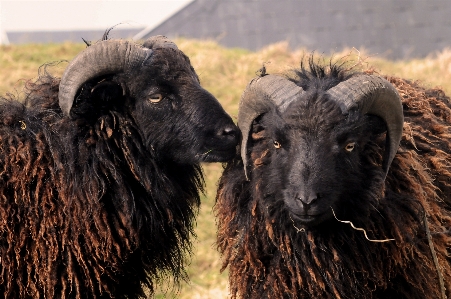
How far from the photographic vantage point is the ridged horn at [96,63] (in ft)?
15.5

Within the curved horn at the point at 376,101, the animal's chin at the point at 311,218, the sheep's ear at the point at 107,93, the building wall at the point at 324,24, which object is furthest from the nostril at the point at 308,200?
the building wall at the point at 324,24

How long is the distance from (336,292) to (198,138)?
1.43 m

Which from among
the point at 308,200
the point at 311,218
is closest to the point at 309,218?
the point at 311,218

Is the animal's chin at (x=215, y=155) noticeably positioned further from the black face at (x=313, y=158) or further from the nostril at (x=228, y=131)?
the black face at (x=313, y=158)

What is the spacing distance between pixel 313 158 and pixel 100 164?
4.98 ft

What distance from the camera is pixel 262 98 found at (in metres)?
4.83

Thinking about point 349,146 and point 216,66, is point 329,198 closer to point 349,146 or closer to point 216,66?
point 349,146

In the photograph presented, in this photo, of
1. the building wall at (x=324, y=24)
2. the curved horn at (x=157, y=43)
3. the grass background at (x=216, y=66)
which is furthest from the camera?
the building wall at (x=324, y=24)

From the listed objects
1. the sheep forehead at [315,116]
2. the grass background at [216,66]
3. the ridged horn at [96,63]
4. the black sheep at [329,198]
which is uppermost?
the ridged horn at [96,63]

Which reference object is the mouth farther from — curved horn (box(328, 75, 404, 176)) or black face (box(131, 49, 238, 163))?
black face (box(131, 49, 238, 163))

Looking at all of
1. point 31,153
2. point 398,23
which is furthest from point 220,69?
point 398,23

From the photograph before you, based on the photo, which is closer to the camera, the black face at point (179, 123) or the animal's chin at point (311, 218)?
the animal's chin at point (311, 218)

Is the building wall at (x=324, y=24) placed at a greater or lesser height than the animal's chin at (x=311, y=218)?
lesser

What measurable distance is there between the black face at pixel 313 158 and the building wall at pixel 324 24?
17.7 metres
